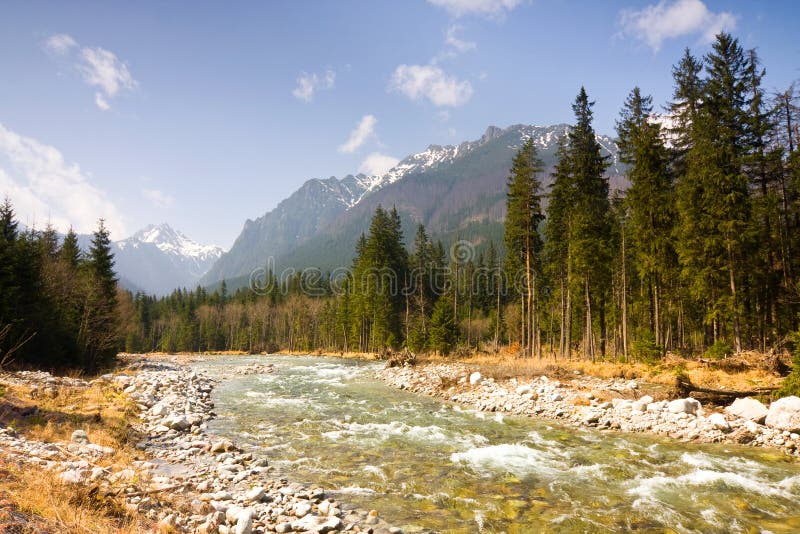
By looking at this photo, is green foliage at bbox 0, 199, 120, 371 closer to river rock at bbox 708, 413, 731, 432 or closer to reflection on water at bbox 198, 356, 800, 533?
reflection on water at bbox 198, 356, 800, 533

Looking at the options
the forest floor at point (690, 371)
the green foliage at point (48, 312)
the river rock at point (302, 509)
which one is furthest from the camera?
the green foliage at point (48, 312)

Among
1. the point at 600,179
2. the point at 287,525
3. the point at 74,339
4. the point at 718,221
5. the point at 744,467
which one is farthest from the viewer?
the point at 600,179

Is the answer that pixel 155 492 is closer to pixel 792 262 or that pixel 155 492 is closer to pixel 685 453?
pixel 685 453

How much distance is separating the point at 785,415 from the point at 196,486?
→ 15991mm

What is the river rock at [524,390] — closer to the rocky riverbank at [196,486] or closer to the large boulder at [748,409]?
the large boulder at [748,409]

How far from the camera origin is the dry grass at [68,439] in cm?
461

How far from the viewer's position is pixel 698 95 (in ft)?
87.7

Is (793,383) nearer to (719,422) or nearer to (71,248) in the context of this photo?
(719,422)

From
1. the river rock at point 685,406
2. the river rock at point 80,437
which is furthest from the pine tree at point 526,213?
the river rock at point 80,437

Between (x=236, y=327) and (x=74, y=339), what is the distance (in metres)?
72.4

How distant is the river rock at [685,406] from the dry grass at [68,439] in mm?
15280

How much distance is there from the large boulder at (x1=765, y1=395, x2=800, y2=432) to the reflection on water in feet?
5.30

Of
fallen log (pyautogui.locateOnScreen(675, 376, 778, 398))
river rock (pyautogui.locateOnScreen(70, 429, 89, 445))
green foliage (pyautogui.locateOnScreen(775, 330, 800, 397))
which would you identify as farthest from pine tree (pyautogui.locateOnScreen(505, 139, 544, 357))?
river rock (pyautogui.locateOnScreen(70, 429, 89, 445))

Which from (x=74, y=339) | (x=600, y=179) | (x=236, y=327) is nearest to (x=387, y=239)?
(x=600, y=179)
